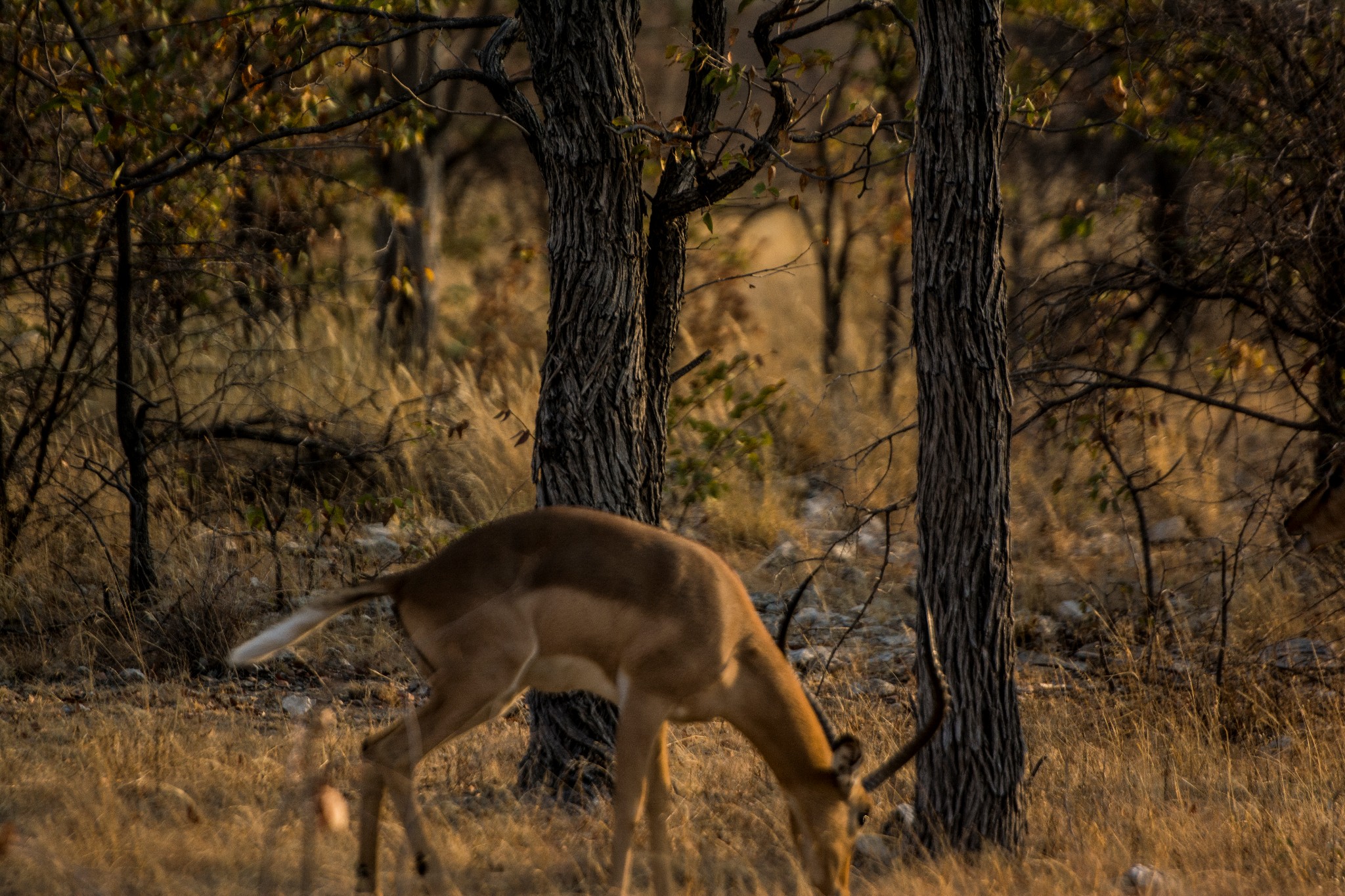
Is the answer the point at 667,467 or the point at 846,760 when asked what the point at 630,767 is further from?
the point at 667,467

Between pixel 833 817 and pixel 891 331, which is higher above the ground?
pixel 891 331

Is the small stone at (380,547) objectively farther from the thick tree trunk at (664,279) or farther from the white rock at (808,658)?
the thick tree trunk at (664,279)

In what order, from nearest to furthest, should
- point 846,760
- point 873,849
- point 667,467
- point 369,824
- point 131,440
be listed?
point 846,760
point 369,824
point 873,849
point 131,440
point 667,467

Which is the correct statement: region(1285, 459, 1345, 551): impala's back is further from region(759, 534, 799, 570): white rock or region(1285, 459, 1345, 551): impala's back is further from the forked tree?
the forked tree

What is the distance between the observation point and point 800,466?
38.1 ft

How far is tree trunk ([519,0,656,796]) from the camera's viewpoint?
5.42 meters

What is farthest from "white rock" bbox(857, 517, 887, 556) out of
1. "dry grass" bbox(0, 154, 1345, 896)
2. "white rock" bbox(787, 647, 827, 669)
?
"white rock" bbox(787, 647, 827, 669)

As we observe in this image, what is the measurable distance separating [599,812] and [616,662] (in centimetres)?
114

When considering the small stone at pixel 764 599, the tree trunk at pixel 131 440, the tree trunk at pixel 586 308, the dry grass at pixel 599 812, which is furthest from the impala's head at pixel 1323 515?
the tree trunk at pixel 131 440

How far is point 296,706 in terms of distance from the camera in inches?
270

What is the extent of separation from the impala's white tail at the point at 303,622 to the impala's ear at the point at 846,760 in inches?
65.7

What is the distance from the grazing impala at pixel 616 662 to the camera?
4.25m

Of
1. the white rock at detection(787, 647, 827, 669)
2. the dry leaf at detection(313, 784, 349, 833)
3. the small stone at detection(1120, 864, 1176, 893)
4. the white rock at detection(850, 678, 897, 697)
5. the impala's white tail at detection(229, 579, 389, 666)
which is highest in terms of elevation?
the impala's white tail at detection(229, 579, 389, 666)

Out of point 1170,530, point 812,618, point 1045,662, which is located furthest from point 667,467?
point 1170,530
